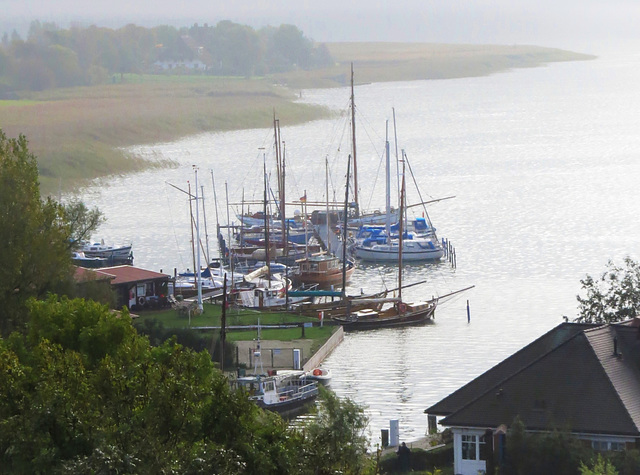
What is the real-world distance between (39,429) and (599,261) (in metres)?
55.6

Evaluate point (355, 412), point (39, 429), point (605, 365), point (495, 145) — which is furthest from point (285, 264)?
point (495, 145)

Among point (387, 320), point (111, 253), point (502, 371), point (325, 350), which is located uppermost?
point (502, 371)

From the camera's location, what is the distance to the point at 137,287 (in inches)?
2126

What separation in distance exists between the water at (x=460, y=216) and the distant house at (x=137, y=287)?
8438 mm

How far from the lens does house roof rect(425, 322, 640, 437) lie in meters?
26.5

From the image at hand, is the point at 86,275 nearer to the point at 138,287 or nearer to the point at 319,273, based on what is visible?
the point at 138,287

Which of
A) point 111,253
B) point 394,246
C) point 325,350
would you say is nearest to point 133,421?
point 325,350

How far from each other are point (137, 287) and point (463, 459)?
2861 cm

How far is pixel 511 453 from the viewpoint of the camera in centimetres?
2608

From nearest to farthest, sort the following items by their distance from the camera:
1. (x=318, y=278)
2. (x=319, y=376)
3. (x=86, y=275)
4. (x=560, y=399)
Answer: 1. (x=560, y=399)
2. (x=319, y=376)
3. (x=86, y=275)
4. (x=318, y=278)

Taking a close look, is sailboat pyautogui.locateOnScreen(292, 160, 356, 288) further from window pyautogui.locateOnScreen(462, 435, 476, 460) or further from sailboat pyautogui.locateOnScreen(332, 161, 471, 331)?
window pyautogui.locateOnScreen(462, 435, 476, 460)

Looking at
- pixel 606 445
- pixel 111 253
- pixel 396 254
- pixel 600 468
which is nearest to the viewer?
pixel 600 468

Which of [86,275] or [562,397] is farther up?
[562,397]

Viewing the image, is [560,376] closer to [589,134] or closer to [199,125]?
[589,134]
